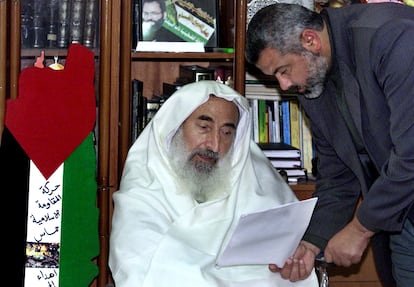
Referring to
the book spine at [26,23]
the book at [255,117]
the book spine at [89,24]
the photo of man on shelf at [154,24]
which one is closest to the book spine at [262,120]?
the book at [255,117]

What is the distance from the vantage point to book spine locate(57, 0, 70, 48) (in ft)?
10.5

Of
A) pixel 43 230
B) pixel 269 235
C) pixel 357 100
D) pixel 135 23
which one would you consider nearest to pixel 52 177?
pixel 43 230

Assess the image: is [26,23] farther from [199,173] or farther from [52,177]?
[199,173]

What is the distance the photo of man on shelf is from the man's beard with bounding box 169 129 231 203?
1.85ft

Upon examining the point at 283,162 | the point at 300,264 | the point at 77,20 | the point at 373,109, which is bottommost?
the point at 300,264

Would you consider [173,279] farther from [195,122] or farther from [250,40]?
[250,40]

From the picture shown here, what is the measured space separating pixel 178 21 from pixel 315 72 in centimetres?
95

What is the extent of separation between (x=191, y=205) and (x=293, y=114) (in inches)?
36.9

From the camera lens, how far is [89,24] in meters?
3.20

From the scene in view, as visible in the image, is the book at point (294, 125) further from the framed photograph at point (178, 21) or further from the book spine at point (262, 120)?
the framed photograph at point (178, 21)

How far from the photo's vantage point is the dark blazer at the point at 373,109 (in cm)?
227

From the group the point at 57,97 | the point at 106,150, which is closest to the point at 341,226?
the point at 106,150

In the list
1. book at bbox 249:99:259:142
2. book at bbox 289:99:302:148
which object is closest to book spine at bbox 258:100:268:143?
book at bbox 249:99:259:142

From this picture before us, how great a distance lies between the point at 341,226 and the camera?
2811mm
